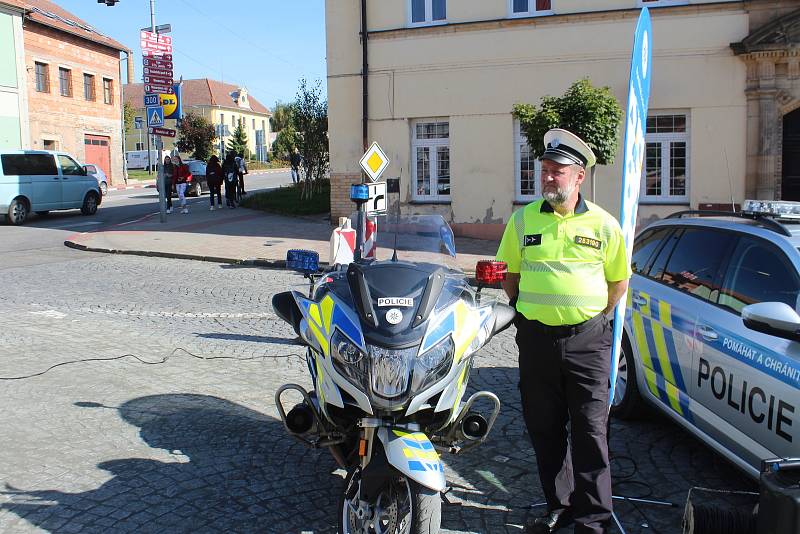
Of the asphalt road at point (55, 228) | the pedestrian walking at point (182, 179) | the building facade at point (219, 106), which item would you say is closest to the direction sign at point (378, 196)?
the asphalt road at point (55, 228)

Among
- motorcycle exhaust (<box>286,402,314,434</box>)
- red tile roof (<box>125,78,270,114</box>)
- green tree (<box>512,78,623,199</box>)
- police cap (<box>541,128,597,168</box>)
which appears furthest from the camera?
red tile roof (<box>125,78,270,114</box>)

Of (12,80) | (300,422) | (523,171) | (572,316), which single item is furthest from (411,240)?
(12,80)

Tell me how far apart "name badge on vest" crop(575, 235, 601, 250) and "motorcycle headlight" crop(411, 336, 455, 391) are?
2.67ft

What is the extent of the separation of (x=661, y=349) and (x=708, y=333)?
61 cm

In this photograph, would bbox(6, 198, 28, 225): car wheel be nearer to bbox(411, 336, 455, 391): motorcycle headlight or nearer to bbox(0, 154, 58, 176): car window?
bbox(0, 154, 58, 176): car window

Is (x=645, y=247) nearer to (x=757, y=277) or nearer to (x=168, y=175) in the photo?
(x=757, y=277)

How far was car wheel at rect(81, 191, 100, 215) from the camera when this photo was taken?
2428cm

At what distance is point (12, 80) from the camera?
35.1 metres

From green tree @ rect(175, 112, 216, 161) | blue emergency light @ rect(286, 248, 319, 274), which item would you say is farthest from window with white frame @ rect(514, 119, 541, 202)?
green tree @ rect(175, 112, 216, 161)

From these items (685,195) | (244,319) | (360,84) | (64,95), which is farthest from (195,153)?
(244,319)

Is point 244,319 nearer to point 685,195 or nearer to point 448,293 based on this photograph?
point 448,293

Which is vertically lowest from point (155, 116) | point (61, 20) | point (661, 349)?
point (661, 349)

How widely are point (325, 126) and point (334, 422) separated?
841 inches

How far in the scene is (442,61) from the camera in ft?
55.8
